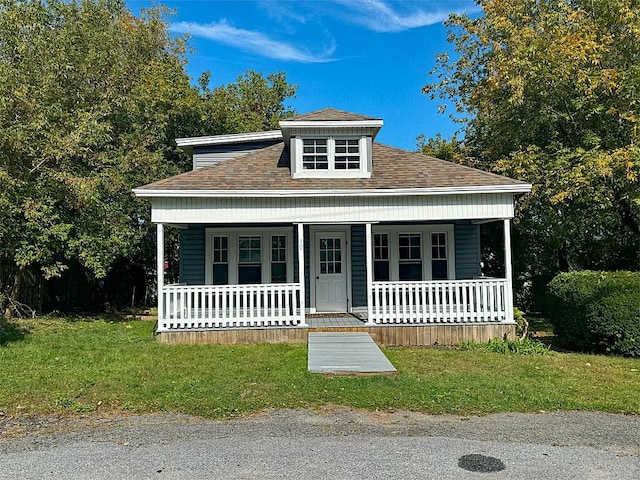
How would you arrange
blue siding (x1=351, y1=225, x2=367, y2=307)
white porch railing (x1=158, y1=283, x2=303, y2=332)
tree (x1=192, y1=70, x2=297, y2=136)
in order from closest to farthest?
white porch railing (x1=158, y1=283, x2=303, y2=332), blue siding (x1=351, y1=225, x2=367, y2=307), tree (x1=192, y1=70, x2=297, y2=136)

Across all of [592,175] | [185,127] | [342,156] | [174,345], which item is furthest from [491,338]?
[185,127]

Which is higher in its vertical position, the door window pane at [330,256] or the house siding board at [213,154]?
the house siding board at [213,154]

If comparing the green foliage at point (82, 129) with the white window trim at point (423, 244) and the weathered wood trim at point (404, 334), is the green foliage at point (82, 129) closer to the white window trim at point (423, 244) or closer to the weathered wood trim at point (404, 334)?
the weathered wood trim at point (404, 334)

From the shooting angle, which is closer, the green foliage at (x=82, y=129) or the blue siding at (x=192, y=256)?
the green foliage at (x=82, y=129)

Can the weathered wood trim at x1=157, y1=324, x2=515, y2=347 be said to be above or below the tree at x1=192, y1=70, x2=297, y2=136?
below

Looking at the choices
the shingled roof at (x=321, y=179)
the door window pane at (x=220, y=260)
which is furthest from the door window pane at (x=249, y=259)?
the shingled roof at (x=321, y=179)

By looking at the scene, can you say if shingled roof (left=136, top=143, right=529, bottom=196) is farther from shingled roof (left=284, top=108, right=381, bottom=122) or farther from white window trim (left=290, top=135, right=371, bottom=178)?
shingled roof (left=284, top=108, right=381, bottom=122)

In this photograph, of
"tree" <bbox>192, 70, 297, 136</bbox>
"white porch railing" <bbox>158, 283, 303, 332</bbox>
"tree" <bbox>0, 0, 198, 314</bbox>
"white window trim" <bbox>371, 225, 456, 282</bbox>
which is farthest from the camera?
"tree" <bbox>192, 70, 297, 136</bbox>

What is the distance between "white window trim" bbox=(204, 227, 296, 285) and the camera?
494 inches

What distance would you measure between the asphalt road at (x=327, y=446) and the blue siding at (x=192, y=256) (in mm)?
7175

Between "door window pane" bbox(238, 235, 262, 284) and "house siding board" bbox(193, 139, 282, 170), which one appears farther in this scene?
"house siding board" bbox(193, 139, 282, 170)

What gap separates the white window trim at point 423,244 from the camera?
12.7 meters

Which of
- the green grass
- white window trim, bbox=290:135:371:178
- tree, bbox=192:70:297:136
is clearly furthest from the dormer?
tree, bbox=192:70:297:136

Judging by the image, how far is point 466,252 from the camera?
42.7 ft
